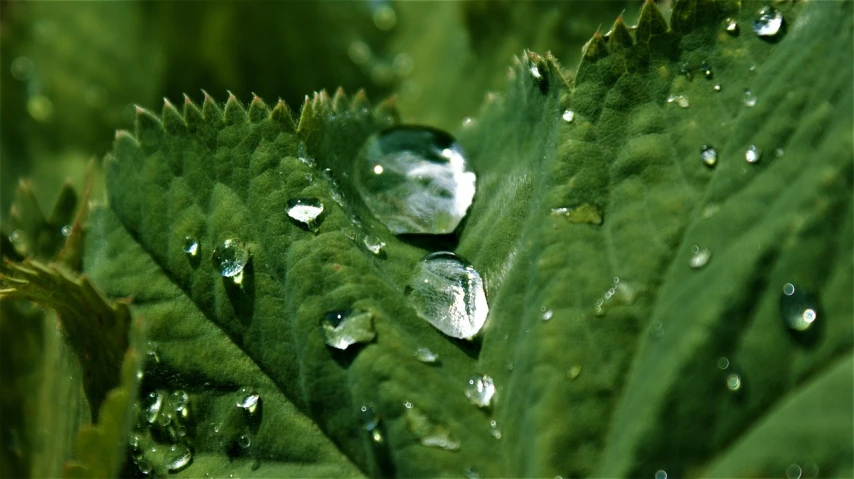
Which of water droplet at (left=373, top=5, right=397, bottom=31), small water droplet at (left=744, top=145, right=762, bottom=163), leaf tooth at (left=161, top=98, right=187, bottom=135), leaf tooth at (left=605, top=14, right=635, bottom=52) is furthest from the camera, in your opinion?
water droplet at (left=373, top=5, right=397, bottom=31)

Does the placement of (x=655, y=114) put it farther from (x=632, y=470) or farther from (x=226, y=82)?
(x=226, y=82)

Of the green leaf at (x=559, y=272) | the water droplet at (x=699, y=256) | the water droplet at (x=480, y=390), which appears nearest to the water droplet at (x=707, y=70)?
the green leaf at (x=559, y=272)

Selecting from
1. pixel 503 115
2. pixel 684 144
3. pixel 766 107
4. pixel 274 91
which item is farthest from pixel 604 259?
pixel 274 91

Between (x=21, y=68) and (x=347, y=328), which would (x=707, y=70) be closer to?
(x=347, y=328)

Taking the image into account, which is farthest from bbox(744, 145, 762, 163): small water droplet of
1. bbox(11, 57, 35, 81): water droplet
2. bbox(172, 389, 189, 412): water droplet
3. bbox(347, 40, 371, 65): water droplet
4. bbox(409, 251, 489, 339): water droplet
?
bbox(11, 57, 35, 81): water droplet

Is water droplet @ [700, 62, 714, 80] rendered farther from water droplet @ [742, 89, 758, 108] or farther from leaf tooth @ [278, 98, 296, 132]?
leaf tooth @ [278, 98, 296, 132]

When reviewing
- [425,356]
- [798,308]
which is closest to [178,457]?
[425,356]

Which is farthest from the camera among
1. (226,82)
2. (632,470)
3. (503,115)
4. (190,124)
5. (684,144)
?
(226,82)
